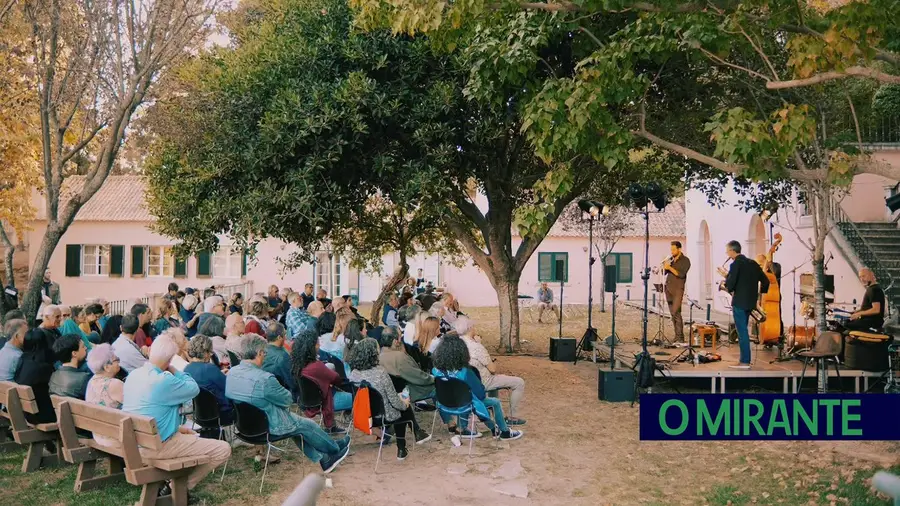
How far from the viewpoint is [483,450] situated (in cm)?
787

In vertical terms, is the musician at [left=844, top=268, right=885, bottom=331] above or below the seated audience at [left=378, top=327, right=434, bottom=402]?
above

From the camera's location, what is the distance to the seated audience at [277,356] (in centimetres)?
772

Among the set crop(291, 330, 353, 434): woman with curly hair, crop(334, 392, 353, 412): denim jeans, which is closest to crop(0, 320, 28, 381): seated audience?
crop(291, 330, 353, 434): woman with curly hair

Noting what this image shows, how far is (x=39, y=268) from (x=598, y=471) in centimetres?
824

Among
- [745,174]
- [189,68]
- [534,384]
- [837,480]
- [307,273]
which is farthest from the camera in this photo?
[307,273]

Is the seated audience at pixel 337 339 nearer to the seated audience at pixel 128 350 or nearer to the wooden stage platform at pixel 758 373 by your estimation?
the seated audience at pixel 128 350

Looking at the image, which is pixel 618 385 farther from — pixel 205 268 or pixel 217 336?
pixel 205 268

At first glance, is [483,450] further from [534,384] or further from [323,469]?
[534,384]

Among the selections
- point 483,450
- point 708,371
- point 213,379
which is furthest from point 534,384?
point 213,379

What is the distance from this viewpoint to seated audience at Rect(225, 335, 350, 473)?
6.39 meters

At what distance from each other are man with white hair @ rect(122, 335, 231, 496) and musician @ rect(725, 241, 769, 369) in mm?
7351

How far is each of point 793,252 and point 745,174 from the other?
1254 centimetres

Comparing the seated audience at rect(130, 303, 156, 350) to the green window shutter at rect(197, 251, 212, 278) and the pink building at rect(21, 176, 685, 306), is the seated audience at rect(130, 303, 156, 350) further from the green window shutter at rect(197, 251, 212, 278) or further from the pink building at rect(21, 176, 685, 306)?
the green window shutter at rect(197, 251, 212, 278)

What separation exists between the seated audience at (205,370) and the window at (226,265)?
22222mm
